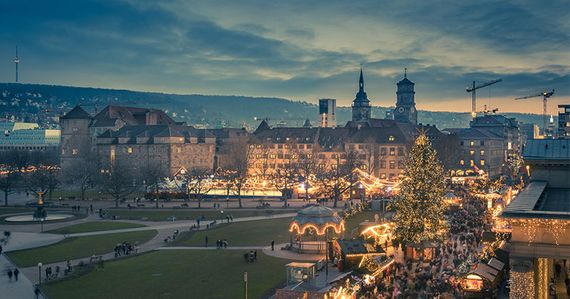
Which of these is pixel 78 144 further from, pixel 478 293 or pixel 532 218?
pixel 532 218

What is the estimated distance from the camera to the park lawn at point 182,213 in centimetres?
8212

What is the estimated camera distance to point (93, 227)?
242 ft

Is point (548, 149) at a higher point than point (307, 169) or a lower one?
higher

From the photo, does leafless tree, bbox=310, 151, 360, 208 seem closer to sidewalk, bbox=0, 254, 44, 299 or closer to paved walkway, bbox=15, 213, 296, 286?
paved walkway, bbox=15, 213, 296, 286

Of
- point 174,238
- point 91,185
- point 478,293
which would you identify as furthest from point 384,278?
point 91,185

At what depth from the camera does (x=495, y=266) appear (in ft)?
132

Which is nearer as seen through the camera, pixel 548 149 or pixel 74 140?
pixel 548 149

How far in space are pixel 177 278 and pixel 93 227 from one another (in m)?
32.3

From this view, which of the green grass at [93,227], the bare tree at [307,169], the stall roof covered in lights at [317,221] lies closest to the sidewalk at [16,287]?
the green grass at [93,227]

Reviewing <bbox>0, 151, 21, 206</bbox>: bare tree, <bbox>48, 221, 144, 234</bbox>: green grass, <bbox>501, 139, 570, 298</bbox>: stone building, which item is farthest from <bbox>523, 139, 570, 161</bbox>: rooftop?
<bbox>0, 151, 21, 206</bbox>: bare tree

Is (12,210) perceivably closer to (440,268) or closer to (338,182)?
(338,182)

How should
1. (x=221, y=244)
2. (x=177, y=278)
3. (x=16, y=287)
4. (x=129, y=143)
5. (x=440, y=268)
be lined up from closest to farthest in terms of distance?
(x=16, y=287), (x=177, y=278), (x=440, y=268), (x=221, y=244), (x=129, y=143)

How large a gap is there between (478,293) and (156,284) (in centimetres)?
2172

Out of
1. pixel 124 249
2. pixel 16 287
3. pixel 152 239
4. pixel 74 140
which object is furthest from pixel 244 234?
pixel 74 140
